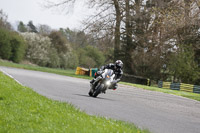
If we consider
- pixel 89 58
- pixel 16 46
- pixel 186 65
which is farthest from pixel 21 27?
pixel 186 65

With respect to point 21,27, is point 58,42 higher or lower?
lower

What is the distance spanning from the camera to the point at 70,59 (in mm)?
104812

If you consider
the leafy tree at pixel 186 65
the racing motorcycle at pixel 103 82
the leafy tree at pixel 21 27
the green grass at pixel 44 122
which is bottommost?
the green grass at pixel 44 122

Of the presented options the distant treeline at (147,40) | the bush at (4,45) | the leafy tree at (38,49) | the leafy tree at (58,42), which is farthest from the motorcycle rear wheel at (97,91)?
the leafy tree at (58,42)

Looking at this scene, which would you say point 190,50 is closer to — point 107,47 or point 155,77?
point 155,77

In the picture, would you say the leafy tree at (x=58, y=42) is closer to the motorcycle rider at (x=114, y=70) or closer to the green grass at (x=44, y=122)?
the motorcycle rider at (x=114, y=70)

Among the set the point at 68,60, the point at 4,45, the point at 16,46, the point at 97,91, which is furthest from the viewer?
the point at 68,60

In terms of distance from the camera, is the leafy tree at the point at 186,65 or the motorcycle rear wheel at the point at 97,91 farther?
the leafy tree at the point at 186,65

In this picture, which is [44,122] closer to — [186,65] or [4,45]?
[186,65]

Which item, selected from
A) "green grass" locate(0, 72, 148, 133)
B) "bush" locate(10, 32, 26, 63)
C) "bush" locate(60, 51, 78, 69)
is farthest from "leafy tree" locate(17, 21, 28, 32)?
"green grass" locate(0, 72, 148, 133)

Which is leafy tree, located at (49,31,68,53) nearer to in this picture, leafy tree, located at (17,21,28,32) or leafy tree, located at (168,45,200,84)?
leafy tree, located at (168,45,200,84)

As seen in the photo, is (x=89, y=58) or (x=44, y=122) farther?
(x=89, y=58)

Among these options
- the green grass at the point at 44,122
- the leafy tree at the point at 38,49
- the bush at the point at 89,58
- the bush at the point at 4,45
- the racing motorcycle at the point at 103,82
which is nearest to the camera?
the green grass at the point at 44,122

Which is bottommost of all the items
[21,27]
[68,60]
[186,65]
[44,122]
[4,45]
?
[44,122]
